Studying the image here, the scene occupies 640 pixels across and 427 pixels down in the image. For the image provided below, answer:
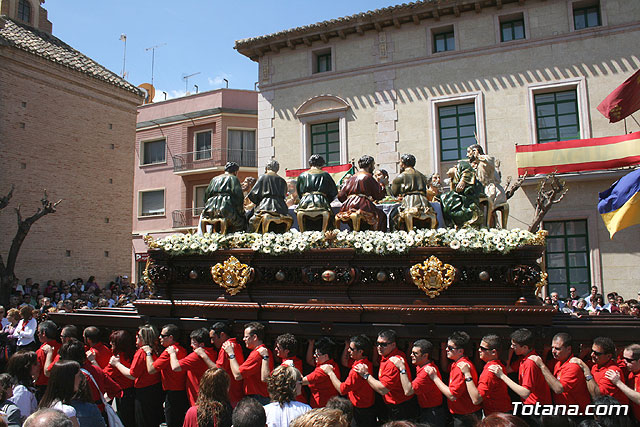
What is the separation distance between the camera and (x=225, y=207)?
355 inches

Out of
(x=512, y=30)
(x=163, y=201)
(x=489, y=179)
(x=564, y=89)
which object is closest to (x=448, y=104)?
(x=512, y=30)

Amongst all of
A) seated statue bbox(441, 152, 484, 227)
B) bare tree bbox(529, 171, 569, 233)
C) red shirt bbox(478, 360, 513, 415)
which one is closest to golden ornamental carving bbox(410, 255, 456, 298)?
seated statue bbox(441, 152, 484, 227)

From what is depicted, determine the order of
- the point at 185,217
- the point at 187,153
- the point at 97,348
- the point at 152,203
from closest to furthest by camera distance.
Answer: the point at 97,348, the point at 185,217, the point at 187,153, the point at 152,203

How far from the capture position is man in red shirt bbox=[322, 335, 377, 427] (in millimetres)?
6117

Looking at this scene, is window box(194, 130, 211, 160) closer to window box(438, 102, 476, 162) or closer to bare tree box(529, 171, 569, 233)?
window box(438, 102, 476, 162)

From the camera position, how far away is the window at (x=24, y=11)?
2711 cm

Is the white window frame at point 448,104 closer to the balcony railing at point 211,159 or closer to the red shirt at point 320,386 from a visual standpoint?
the red shirt at point 320,386

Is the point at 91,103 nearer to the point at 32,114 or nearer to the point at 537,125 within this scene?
the point at 32,114

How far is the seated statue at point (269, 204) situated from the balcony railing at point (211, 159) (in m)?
21.0

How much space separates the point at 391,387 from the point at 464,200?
3.45m

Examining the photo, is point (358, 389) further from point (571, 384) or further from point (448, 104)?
point (448, 104)

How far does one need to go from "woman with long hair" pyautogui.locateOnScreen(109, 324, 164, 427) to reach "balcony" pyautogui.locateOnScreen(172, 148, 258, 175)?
2269cm

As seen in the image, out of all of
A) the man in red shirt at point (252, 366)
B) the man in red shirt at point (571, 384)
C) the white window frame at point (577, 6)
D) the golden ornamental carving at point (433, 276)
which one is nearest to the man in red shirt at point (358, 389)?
the man in red shirt at point (252, 366)

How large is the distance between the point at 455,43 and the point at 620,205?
1036 cm
